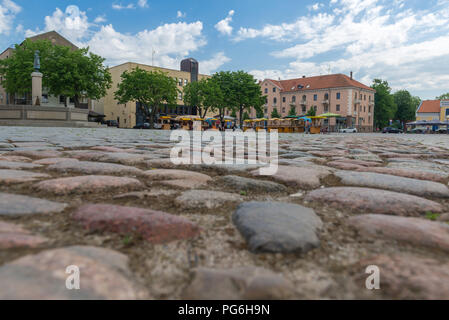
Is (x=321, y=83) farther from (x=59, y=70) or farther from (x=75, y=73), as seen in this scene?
(x=59, y=70)

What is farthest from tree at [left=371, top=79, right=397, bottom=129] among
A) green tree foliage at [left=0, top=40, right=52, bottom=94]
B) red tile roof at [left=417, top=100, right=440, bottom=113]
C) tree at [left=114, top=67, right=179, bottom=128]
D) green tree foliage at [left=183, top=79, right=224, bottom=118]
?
green tree foliage at [left=0, top=40, right=52, bottom=94]

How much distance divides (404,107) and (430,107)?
269 inches

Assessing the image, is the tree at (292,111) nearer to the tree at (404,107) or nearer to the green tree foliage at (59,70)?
the tree at (404,107)

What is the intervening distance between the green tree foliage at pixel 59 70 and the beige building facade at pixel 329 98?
3724 centimetres

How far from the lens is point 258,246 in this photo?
0.93 meters

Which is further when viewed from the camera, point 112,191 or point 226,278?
point 112,191

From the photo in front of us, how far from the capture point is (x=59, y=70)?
2994 cm

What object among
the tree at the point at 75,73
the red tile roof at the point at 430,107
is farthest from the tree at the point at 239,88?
the red tile roof at the point at 430,107

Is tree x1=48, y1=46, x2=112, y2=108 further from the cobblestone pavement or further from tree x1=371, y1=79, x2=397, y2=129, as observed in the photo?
tree x1=371, y1=79, x2=397, y2=129

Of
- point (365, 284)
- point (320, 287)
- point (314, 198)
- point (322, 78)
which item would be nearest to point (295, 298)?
point (320, 287)

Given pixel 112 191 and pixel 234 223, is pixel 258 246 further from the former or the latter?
pixel 112 191

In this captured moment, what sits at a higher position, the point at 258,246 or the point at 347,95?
the point at 347,95

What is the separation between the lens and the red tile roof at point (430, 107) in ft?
192

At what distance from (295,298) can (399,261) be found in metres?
0.35
